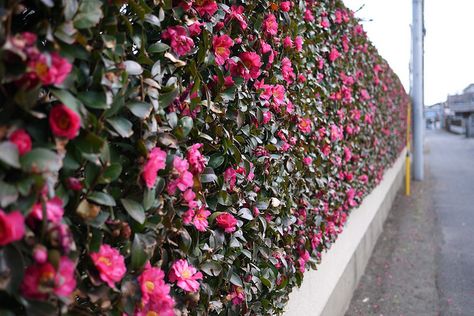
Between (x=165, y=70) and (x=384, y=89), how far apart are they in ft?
20.6

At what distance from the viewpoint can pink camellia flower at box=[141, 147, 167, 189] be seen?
122cm

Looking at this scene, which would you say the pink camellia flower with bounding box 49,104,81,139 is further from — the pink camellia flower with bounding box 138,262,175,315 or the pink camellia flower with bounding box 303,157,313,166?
the pink camellia flower with bounding box 303,157,313,166

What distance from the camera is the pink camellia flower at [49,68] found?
90cm

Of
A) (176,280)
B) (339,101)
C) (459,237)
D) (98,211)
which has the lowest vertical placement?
(459,237)

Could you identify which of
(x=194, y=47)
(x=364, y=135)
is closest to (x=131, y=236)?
(x=194, y=47)

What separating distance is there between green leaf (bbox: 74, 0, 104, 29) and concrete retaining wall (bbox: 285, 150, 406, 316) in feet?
6.94

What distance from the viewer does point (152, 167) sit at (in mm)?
1229

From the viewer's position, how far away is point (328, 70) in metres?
3.62

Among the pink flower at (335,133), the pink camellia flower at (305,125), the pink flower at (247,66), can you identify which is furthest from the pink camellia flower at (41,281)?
the pink flower at (335,133)

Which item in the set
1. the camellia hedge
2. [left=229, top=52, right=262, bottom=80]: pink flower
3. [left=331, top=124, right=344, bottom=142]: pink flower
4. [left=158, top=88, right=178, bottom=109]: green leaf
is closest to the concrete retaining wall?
the camellia hedge

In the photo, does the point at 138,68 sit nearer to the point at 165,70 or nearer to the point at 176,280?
the point at 165,70

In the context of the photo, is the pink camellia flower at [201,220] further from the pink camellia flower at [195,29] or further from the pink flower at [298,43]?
the pink flower at [298,43]

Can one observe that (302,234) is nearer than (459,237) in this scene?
Yes

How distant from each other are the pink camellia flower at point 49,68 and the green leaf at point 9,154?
0.14 meters
